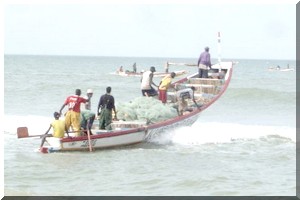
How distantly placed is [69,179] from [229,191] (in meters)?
3.00

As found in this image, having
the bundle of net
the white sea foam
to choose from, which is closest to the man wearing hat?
the bundle of net

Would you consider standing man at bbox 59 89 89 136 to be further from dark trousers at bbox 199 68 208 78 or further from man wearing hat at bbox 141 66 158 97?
dark trousers at bbox 199 68 208 78

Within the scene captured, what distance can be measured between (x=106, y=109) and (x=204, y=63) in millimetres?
5628

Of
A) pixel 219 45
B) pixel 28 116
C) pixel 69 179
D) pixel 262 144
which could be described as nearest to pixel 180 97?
pixel 262 144

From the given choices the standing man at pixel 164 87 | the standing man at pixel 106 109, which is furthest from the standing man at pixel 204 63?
the standing man at pixel 106 109

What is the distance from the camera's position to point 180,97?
16172 millimetres

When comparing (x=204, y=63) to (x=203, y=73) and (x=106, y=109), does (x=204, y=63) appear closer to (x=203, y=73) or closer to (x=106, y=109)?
(x=203, y=73)

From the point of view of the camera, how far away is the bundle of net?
15023 mm

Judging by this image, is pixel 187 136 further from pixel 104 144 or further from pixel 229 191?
pixel 229 191

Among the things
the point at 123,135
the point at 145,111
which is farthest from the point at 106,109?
the point at 145,111

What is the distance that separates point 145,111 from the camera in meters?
15.1

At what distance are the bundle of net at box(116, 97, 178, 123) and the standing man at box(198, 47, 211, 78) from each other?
3819mm

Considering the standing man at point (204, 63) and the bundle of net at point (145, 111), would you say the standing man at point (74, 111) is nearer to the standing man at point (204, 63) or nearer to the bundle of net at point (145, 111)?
the bundle of net at point (145, 111)

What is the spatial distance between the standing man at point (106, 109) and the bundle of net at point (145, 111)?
814 mm
